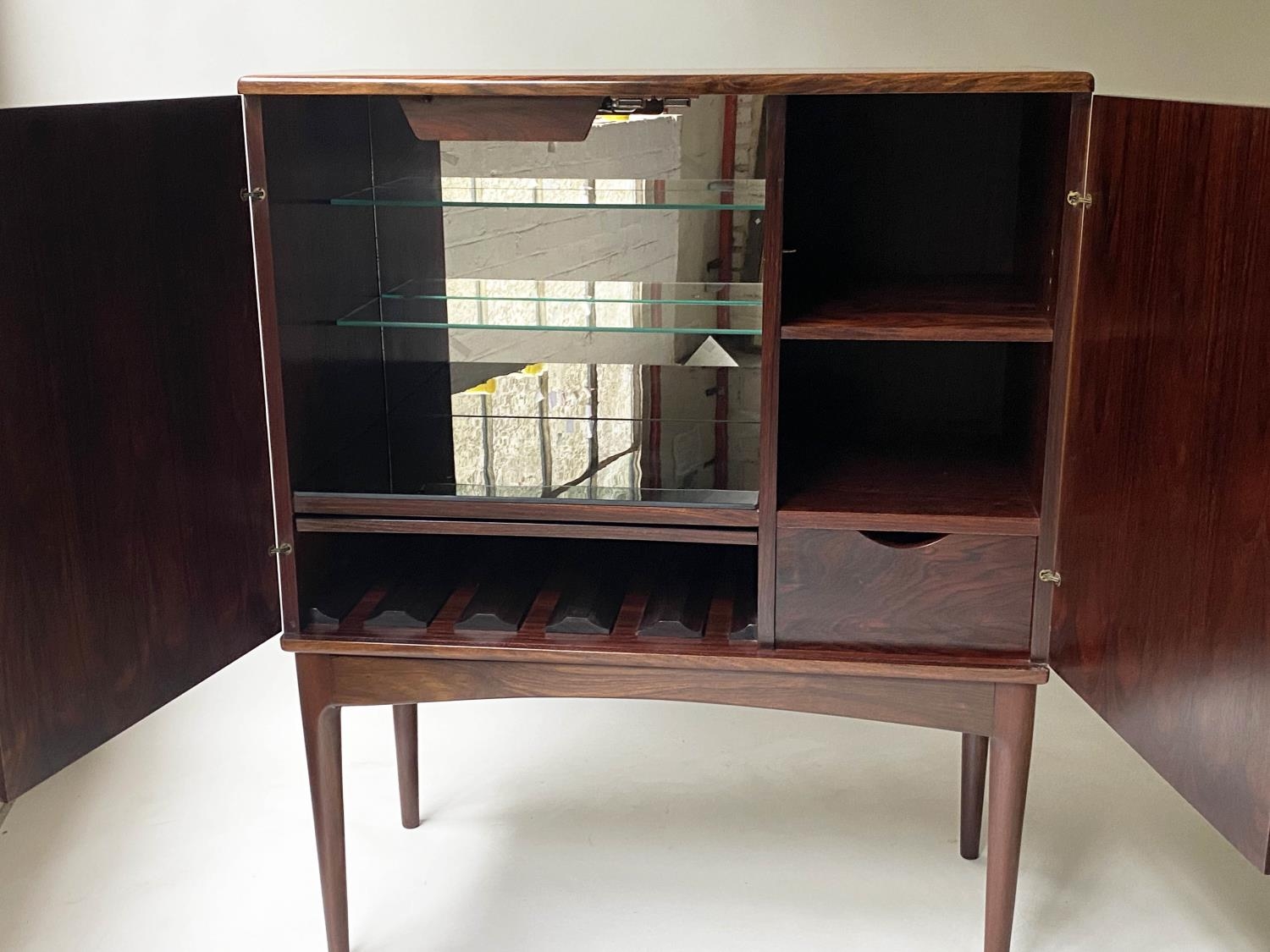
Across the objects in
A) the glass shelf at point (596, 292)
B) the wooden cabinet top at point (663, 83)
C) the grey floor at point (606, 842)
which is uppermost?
the wooden cabinet top at point (663, 83)

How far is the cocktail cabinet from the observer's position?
1360 mm

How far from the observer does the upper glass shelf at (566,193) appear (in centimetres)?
167

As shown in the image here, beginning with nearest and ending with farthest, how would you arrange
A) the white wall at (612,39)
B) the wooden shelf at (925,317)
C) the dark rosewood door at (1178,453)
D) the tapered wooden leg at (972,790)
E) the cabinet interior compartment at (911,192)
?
the dark rosewood door at (1178,453) < the wooden shelf at (925,317) < the cabinet interior compartment at (911,192) < the tapered wooden leg at (972,790) < the white wall at (612,39)

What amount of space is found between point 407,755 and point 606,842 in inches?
13.9

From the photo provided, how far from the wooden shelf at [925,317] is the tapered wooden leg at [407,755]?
0.99 metres

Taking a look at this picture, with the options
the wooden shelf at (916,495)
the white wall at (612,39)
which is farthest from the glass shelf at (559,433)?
the white wall at (612,39)

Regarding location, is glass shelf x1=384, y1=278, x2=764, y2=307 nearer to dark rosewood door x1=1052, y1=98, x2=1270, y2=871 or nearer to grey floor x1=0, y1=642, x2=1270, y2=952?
dark rosewood door x1=1052, y1=98, x2=1270, y2=871

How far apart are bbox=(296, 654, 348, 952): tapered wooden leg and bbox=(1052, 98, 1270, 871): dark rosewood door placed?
930mm

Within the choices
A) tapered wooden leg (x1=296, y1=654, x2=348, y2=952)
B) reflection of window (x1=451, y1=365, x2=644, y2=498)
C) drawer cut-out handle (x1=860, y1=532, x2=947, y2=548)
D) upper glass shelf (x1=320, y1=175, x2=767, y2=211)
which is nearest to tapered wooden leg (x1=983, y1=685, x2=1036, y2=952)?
drawer cut-out handle (x1=860, y1=532, x2=947, y2=548)

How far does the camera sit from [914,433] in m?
1.97

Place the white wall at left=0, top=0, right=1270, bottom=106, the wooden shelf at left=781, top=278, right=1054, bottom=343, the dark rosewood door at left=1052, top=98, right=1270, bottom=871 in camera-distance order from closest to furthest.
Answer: the dark rosewood door at left=1052, top=98, right=1270, bottom=871 → the wooden shelf at left=781, top=278, right=1054, bottom=343 → the white wall at left=0, top=0, right=1270, bottom=106

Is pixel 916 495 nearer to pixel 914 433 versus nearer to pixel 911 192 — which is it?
pixel 914 433

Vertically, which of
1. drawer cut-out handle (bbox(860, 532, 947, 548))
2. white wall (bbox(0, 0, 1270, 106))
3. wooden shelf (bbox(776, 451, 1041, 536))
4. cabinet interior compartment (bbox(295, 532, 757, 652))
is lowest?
cabinet interior compartment (bbox(295, 532, 757, 652))

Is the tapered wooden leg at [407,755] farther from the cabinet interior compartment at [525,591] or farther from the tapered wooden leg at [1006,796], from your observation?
the tapered wooden leg at [1006,796]
